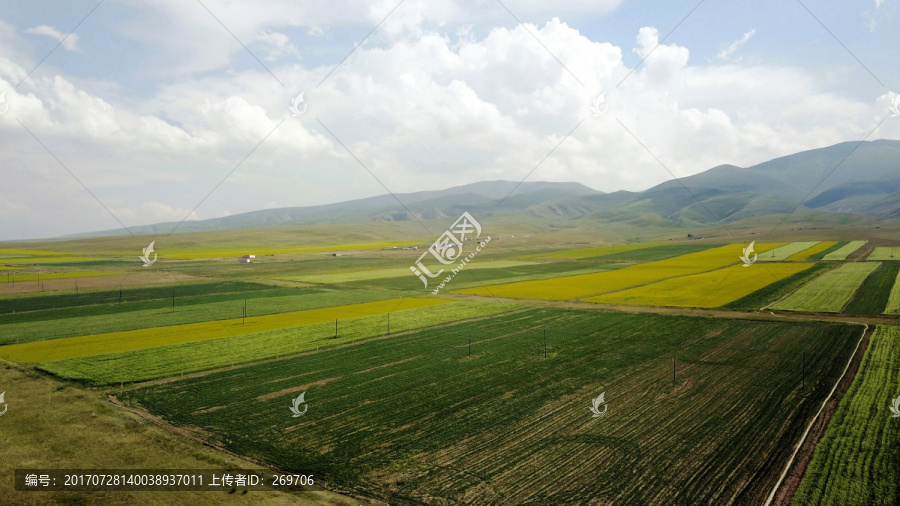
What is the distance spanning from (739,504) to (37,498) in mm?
18980

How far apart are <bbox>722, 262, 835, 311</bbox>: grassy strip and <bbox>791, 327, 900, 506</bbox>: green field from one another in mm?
20076

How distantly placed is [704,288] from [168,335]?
166 ft

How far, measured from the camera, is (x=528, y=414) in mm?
18656

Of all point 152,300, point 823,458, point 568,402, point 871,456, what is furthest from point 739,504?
point 152,300

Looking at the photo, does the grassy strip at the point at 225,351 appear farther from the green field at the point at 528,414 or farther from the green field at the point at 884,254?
the green field at the point at 884,254

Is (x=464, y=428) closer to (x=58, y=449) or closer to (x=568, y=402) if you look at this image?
(x=568, y=402)

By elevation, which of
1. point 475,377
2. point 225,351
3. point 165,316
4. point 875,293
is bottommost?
point 875,293

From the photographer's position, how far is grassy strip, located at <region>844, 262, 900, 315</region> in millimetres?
38000

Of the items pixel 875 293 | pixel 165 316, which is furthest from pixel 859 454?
pixel 165 316

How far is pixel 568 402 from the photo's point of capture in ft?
65.3

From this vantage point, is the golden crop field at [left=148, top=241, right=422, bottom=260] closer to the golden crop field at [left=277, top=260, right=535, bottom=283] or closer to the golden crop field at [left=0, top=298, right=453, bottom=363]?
the golden crop field at [left=277, top=260, right=535, bottom=283]

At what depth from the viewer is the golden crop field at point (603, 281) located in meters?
51.7

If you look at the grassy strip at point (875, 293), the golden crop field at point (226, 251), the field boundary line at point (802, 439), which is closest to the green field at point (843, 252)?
the grassy strip at point (875, 293)

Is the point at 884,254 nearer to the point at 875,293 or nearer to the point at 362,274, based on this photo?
the point at 875,293
